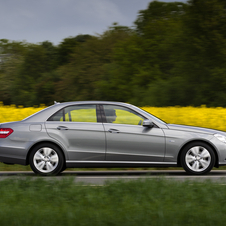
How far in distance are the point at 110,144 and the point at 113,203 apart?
10.1 ft

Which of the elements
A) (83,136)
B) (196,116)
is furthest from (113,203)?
(196,116)

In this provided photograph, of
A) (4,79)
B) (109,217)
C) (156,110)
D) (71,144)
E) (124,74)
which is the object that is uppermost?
(4,79)

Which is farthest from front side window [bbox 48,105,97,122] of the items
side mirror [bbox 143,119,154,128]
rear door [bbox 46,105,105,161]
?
side mirror [bbox 143,119,154,128]

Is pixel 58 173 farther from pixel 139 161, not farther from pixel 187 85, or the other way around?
pixel 187 85

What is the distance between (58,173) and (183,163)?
2518mm

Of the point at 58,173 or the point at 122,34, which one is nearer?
the point at 58,173

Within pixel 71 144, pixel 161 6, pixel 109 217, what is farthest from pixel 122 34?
pixel 109 217

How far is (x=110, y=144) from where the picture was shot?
814 cm

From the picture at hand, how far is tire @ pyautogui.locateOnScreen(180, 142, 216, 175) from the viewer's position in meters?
8.18

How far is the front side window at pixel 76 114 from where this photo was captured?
8.33 metres

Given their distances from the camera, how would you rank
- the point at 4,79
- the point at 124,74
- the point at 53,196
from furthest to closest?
1. the point at 4,79
2. the point at 124,74
3. the point at 53,196

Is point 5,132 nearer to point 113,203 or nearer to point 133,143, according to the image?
point 133,143

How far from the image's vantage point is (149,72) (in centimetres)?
3525

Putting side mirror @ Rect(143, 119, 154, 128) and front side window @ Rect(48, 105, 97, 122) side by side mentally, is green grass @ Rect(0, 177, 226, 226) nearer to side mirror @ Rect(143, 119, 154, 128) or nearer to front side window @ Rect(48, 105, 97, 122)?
side mirror @ Rect(143, 119, 154, 128)
